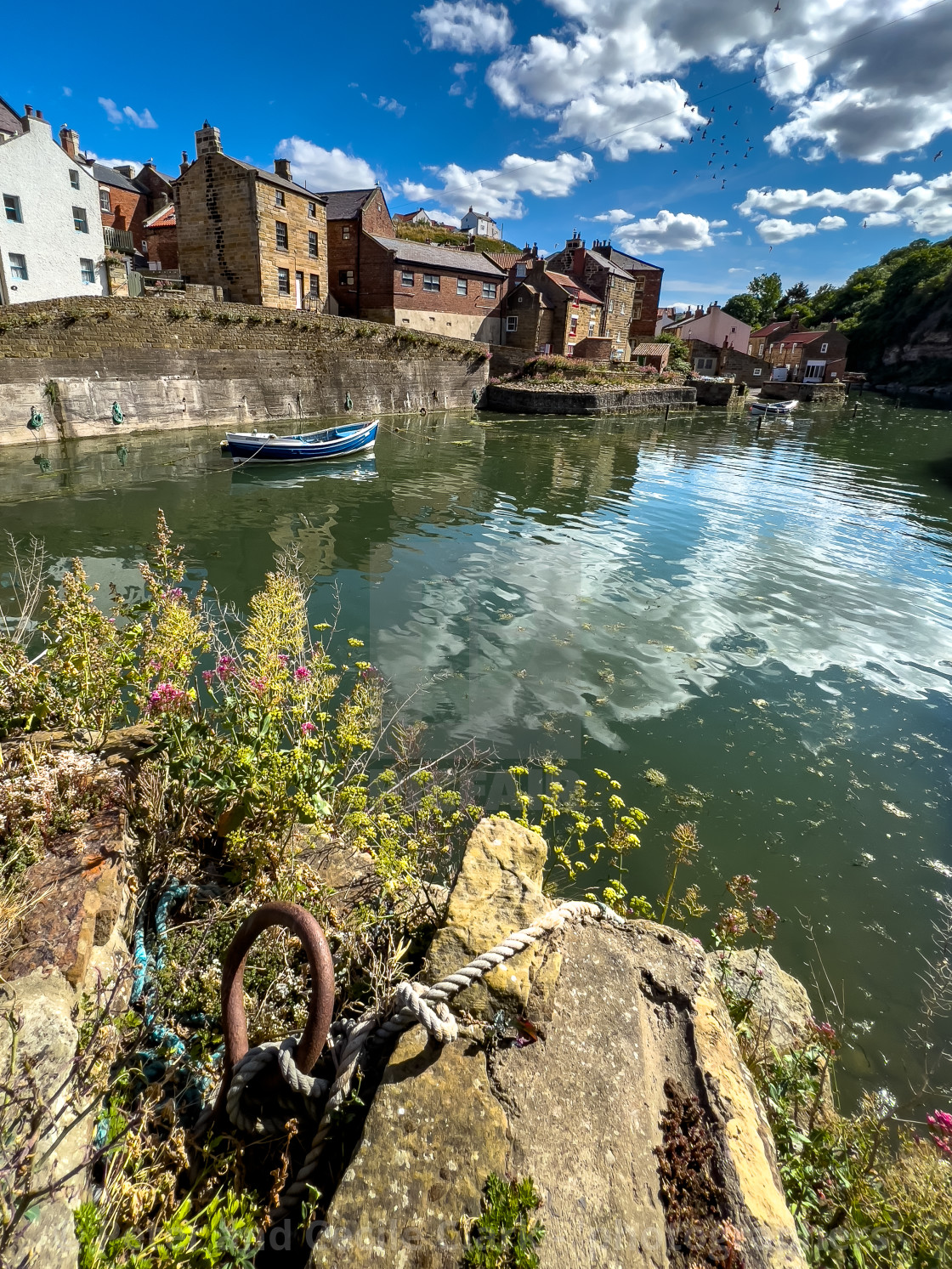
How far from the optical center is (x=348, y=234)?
1758 inches

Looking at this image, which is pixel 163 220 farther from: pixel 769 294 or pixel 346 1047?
pixel 769 294

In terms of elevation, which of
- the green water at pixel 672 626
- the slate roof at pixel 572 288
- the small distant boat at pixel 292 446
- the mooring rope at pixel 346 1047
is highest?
the slate roof at pixel 572 288

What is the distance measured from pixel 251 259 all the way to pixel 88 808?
39503mm

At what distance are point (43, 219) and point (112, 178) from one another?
24702mm

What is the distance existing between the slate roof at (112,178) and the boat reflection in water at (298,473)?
137 ft

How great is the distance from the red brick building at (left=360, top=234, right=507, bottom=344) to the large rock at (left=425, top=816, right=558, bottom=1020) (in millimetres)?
47103

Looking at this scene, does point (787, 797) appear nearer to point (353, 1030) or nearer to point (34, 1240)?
point (353, 1030)

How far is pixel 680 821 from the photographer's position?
6402 millimetres

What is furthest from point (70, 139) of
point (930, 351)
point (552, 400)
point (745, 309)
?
point (745, 309)

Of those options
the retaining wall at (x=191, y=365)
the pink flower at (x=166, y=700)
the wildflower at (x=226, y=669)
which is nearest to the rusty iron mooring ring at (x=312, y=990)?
the pink flower at (x=166, y=700)

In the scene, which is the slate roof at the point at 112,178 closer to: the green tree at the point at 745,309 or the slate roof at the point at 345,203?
the slate roof at the point at 345,203

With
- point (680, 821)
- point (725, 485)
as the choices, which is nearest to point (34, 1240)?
point (680, 821)

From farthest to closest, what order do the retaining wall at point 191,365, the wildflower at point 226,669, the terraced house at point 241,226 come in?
the terraced house at point 241,226 < the retaining wall at point 191,365 < the wildflower at point 226,669

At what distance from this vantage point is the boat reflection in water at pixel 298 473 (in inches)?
829
